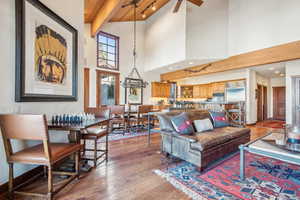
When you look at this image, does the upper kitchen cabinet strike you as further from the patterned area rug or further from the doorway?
the patterned area rug

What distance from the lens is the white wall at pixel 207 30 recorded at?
18.8 ft

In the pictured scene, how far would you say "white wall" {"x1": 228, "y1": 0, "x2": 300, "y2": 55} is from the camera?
4504mm

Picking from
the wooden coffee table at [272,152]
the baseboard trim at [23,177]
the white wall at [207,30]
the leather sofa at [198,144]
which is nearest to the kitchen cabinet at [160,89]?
the white wall at [207,30]

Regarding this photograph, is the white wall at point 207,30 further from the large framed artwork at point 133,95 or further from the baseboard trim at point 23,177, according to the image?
the baseboard trim at point 23,177

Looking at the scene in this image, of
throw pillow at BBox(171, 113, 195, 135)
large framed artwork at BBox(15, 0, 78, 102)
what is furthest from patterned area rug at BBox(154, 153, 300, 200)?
→ large framed artwork at BBox(15, 0, 78, 102)

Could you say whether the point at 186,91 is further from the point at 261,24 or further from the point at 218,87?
the point at 261,24

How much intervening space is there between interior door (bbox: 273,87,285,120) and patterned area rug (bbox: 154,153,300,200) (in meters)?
8.26

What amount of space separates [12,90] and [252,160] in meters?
3.97

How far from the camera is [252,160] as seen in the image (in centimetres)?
275

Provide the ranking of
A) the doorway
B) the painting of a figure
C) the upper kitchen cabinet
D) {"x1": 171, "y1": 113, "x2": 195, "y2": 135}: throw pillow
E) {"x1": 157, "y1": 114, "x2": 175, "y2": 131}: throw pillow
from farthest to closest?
1. the doorway
2. the upper kitchen cabinet
3. {"x1": 157, "y1": 114, "x2": 175, "y2": 131}: throw pillow
4. {"x1": 171, "y1": 113, "x2": 195, "y2": 135}: throw pillow
5. the painting of a figure

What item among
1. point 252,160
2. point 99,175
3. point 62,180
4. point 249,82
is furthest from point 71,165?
point 249,82

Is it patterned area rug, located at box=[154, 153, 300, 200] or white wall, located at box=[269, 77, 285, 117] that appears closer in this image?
patterned area rug, located at box=[154, 153, 300, 200]

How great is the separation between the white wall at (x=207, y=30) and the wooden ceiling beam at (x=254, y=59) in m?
0.43

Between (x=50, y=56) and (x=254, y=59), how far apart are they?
6.10 m
